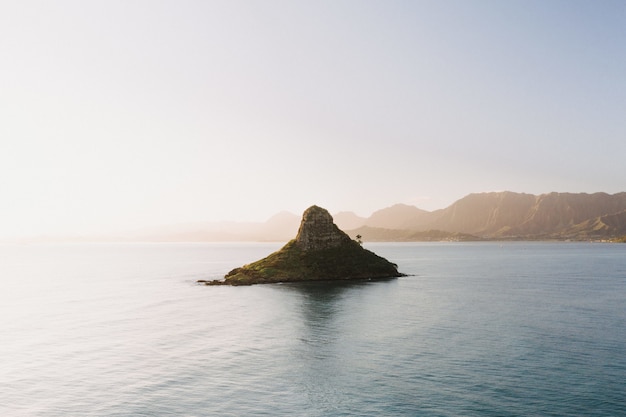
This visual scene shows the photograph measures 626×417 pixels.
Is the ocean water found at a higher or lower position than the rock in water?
lower

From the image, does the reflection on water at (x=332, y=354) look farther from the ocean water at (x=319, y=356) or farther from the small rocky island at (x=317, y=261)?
the small rocky island at (x=317, y=261)

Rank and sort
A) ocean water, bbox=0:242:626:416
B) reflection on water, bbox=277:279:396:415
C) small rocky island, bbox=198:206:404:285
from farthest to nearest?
small rocky island, bbox=198:206:404:285 → reflection on water, bbox=277:279:396:415 → ocean water, bbox=0:242:626:416

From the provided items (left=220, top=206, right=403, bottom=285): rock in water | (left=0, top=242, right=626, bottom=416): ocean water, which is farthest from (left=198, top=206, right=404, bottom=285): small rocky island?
(left=0, top=242, right=626, bottom=416): ocean water

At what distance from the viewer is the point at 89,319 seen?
296 ft

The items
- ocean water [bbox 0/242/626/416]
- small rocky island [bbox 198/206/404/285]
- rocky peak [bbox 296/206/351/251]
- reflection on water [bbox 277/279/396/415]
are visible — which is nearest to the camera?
ocean water [bbox 0/242/626/416]

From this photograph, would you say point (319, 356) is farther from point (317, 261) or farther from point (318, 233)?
point (318, 233)

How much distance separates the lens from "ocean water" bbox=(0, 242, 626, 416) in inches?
1651

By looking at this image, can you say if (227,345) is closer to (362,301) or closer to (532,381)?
(532,381)

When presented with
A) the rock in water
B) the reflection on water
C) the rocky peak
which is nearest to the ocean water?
the reflection on water

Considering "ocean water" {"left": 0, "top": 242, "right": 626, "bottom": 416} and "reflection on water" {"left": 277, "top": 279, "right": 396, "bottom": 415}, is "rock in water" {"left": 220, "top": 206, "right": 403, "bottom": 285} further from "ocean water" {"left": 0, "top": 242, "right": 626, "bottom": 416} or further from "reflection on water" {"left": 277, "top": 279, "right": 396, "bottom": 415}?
"ocean water" {"left": 0, "top": 242, "right": 626, "bottom": 416}

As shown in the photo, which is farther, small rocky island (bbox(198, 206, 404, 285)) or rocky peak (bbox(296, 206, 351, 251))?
rocky peak (bbox(296, 206, 351, 251))

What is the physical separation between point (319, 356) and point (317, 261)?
10441 centimetres

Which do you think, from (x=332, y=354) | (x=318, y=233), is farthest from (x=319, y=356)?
(x=318, y=233)

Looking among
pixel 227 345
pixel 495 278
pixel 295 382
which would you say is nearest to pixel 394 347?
pixel 295 382
